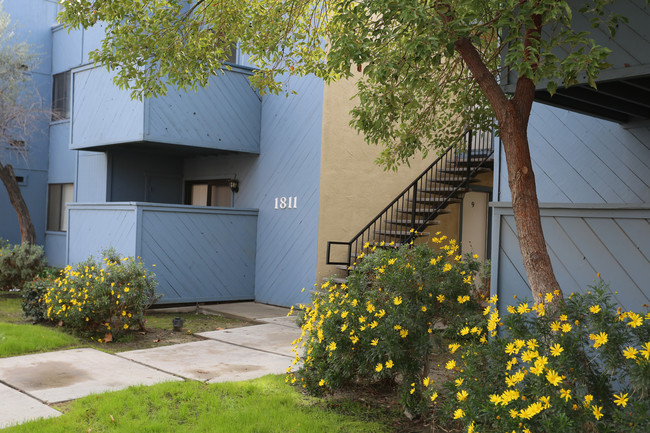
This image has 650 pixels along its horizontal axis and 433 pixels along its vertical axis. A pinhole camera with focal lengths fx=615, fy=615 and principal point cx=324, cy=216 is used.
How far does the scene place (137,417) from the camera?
16.5ft

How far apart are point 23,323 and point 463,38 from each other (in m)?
7.87

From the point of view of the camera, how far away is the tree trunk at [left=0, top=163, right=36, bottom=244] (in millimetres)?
14273

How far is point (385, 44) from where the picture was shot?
210 inches

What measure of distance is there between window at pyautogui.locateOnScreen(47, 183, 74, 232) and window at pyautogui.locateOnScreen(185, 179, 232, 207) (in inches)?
145

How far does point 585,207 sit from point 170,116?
328 inches

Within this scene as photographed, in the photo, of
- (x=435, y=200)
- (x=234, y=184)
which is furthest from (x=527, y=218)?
(x=234, y=184)

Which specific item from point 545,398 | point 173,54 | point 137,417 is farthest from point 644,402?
point 173,54

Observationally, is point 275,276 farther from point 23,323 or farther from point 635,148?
point 635,148

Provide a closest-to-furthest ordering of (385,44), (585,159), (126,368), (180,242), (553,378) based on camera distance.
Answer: (553,378)
(385,44)
(126,368)
(585,159)
(180,242)

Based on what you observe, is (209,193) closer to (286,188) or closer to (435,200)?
(286,188)

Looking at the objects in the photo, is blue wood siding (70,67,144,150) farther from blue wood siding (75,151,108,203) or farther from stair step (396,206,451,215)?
stair step (396,206,451,215)

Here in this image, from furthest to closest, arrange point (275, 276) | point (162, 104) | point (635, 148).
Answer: point (275, 276) < point (162, 104) < point (635, 148)

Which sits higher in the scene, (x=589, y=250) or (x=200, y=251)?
(x=589, y=250)

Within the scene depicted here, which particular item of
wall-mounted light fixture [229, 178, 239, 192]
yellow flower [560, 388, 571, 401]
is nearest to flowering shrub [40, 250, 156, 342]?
wall-mounted light fixture [229, 178, 239, 192]
